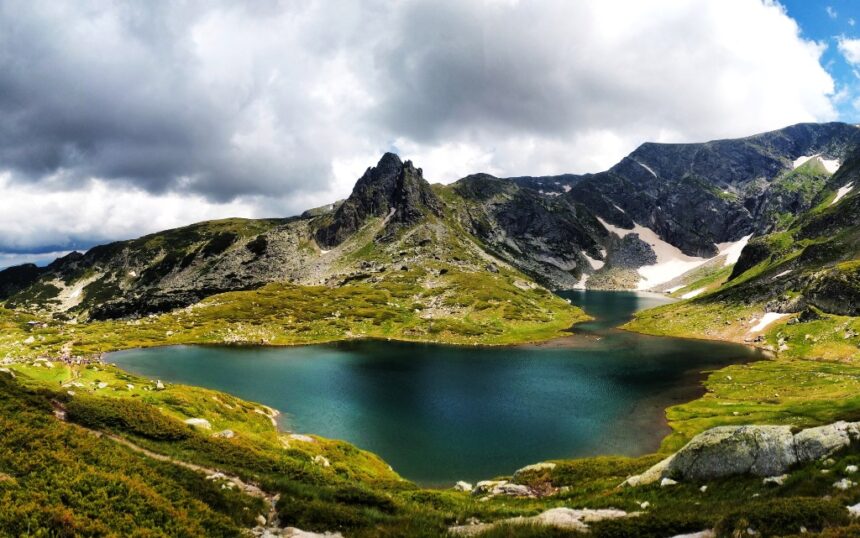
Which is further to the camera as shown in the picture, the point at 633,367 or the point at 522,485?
the point at 633,367

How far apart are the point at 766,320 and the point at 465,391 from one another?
134m

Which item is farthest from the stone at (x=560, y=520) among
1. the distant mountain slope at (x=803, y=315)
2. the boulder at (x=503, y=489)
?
the distant mountain slope at (x=803, y=315)

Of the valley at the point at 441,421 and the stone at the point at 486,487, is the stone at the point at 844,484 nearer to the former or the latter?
the valley at the point at 441,421

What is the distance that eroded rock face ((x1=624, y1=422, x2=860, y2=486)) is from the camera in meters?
25.2

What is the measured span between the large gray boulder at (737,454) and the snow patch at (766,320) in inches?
6651

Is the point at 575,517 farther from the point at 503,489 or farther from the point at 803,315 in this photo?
the point at 803,315

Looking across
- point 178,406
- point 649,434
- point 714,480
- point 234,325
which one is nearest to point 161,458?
point 714,480

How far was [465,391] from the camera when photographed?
10331cm

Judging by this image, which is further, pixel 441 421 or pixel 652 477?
pixel 441 421

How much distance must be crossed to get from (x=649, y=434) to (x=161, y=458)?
74831mm

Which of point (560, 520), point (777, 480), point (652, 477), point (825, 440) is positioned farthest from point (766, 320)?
point (560, 520)

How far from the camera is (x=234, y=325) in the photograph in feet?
652

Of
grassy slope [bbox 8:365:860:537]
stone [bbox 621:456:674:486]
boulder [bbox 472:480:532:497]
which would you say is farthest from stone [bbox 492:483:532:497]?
stone [bbox 621:456:674:486]

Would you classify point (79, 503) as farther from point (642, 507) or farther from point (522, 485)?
point (522, 485)
